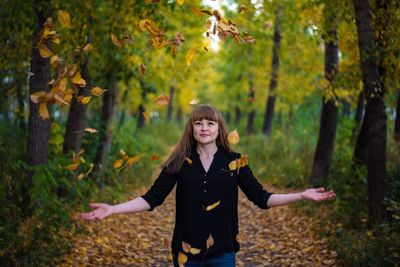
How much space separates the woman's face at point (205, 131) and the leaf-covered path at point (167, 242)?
3378 mm

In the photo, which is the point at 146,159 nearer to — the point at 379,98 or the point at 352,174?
the point at 352,174

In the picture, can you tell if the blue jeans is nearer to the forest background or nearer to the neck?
the neck

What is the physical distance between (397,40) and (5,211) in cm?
562

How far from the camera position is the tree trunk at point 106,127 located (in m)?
11.4

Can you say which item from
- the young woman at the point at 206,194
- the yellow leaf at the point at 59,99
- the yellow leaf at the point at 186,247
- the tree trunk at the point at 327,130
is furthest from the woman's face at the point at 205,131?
the tree trunk at the point at 327,130


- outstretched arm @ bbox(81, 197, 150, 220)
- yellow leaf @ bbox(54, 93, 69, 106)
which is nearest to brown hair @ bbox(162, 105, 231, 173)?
outstretched arm @ bbox(81, 197, 150, 220)

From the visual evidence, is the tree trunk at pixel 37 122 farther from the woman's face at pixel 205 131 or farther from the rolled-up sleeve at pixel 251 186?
the rolled-up sleeve at pixel 251 186

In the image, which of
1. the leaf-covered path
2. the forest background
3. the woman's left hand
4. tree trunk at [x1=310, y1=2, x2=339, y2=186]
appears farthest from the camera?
tree trunk at [x1=310, y1=2, x2=339, y2=186]

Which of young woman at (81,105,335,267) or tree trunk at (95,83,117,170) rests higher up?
tree trunk at (95,83,117,170)

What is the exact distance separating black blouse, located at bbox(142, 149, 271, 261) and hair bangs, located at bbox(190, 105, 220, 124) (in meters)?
0.27

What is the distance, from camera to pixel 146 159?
16.4 m

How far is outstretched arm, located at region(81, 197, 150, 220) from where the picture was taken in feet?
10.3

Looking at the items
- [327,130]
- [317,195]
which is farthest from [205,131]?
[327,130]

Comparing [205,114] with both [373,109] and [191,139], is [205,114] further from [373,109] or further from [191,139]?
[373,109]
